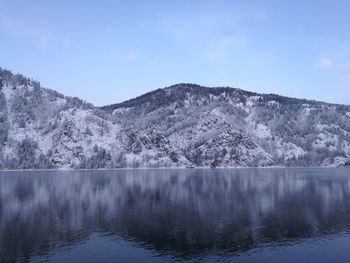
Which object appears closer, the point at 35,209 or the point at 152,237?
the point at 152,237

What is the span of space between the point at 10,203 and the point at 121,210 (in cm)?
3482

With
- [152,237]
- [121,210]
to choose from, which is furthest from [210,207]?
[152,237]

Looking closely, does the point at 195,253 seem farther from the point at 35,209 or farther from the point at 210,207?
the point at 35,209

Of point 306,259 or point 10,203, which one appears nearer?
point 306,259

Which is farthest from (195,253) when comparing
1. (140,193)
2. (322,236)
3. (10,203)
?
(140,193)

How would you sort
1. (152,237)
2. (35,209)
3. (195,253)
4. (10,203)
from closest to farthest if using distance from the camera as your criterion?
1. (195,253)
2. (152,237)
3. (35,209)
4. (10,203)

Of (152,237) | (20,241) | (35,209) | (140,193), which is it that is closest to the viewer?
(20,241)

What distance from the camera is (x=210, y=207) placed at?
369 feet

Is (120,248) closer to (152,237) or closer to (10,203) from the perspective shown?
(152,237)

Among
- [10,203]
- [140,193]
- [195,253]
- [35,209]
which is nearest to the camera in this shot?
[195,253]

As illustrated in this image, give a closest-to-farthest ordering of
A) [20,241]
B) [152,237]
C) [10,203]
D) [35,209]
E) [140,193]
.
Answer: [20,241]
[152,237]
[35,209]
[10,203]
[140,193]

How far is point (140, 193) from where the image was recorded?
14850 centimetres

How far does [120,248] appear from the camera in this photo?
6788 centimetres

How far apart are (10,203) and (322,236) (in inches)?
3400
